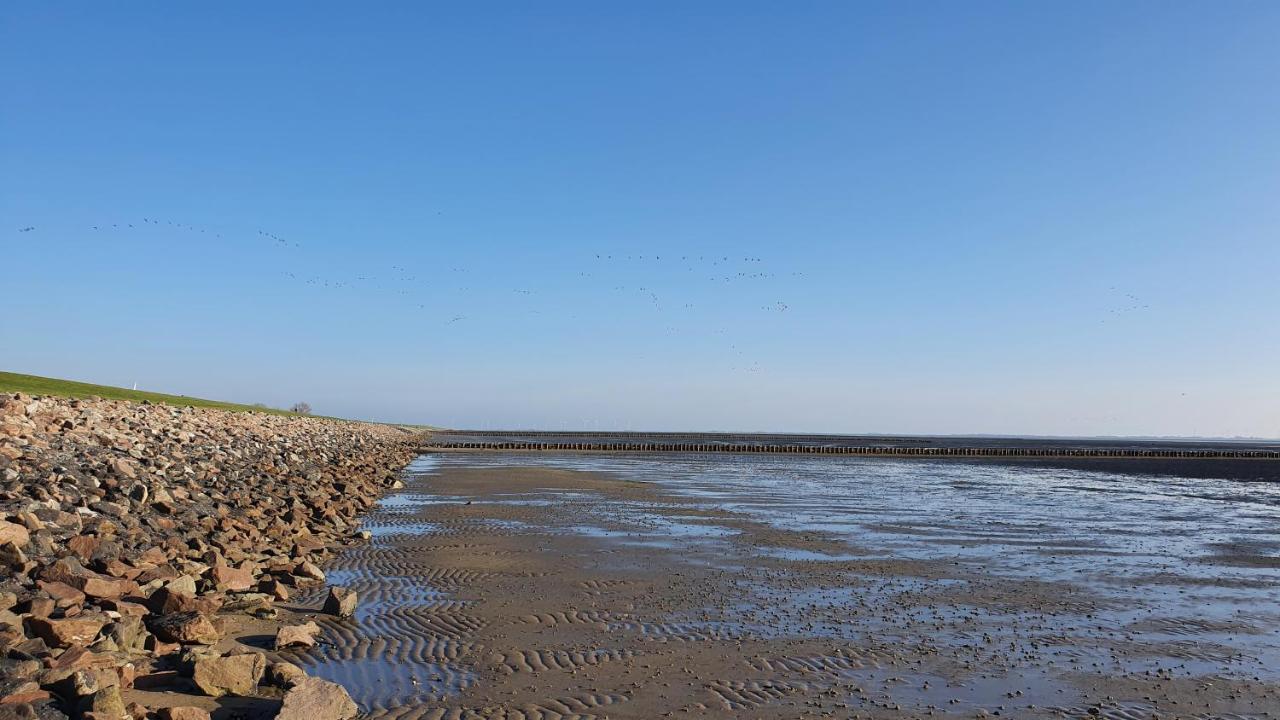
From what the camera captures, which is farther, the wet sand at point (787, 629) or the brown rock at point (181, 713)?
the wet sand at point (787, 629)

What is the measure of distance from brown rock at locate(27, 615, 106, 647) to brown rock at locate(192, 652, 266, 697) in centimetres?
148

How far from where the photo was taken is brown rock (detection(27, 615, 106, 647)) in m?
7.50

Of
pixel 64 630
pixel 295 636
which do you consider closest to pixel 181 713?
pixel 64 630

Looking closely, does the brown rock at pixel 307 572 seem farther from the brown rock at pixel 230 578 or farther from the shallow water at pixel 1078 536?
the shallow water at pixel 1078 536

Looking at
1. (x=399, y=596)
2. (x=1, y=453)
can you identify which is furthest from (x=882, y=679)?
(x=1, y=453)

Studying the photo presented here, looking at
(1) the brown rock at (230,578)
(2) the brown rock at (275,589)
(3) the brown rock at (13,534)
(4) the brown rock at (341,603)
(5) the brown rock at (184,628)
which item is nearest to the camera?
(5) the brown rock at (184,628)

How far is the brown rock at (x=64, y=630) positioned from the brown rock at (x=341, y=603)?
314 centimetres

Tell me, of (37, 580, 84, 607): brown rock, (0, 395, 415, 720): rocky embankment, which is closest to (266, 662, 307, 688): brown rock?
(0, 395, 415, 720): rocky embankment

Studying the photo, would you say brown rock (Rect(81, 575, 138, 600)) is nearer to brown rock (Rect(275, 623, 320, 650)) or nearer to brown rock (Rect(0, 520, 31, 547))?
brown rock (Rect(0, 520, 31, 547))

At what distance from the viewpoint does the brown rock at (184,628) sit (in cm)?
833

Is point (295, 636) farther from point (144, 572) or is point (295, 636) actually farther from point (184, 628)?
point (144, 572)

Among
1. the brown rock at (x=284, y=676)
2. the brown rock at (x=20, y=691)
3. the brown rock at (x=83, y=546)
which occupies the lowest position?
the brown rock at (x=284, y=676)

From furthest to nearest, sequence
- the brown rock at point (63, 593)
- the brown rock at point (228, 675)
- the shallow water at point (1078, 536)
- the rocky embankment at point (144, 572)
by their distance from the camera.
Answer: the shallow water at point (1078, 536)
the brown rock at point (63, 593)
the brown rock at point (228, 675)
the rocky embankment at point (144, 572)

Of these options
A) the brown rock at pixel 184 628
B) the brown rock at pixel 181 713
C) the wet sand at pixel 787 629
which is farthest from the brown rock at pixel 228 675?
the brown rock at pixel 184 628
